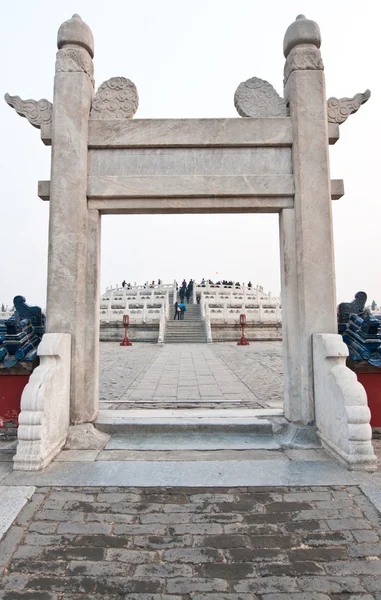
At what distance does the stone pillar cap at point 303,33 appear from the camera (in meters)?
4.22

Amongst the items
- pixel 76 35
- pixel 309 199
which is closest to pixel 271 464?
pixel 309 199

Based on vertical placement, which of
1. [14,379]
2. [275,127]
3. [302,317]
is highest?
[275,127]

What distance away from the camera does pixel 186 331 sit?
21234 millimetres

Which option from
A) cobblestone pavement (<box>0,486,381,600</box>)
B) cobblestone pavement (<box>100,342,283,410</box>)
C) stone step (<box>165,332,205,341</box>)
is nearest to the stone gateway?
cobblestone pavement (<box>0,486,381,600</box>)

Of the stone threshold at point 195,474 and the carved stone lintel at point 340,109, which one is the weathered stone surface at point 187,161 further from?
the stone threshold at point 195,474

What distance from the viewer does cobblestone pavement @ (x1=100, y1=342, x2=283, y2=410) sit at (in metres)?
5.65

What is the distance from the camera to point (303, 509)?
2.48 m

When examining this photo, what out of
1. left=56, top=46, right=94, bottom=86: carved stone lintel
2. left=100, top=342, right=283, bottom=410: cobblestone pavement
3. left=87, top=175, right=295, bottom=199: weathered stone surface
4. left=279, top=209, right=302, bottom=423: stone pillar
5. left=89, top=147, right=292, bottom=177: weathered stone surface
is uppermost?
left=56, top=46, right=94, bottom=86: carved stone lintel

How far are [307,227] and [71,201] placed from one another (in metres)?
2.66

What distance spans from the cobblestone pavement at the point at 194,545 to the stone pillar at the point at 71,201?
1642 millimetres

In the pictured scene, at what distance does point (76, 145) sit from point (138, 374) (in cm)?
600

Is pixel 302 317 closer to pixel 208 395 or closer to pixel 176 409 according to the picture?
pixel 176 409

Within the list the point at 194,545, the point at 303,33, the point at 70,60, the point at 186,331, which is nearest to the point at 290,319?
the point at 194,545

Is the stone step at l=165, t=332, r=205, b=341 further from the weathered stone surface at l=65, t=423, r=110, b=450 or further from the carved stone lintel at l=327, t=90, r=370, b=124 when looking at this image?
the carved stone lintel at l=327, t=90, r=370, b=124
